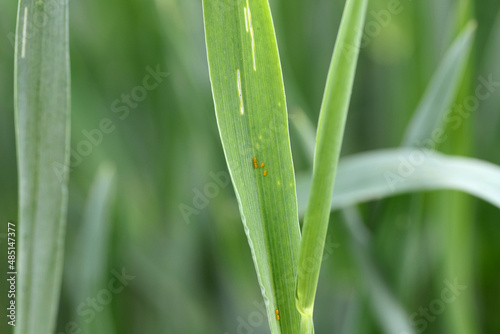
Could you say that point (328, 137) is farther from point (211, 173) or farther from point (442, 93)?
point (211, 173)

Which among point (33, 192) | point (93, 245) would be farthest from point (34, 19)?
point (93, 245)

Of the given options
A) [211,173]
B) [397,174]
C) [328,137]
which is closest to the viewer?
[328,137]

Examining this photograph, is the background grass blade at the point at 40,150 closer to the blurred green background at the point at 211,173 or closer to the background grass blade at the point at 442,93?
the blurred green background at the point at 211,173

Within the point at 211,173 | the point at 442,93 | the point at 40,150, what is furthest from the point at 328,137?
the point at 211,173

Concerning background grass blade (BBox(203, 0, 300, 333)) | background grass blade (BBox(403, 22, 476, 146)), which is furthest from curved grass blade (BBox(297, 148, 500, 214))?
background grass blade (BBox(203, 0, 300, 333))

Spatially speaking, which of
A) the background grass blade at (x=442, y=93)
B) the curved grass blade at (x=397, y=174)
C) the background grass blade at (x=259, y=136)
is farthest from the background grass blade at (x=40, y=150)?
the background grass blade at (x=442, y=93)

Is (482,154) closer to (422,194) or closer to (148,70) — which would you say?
(422,194)
